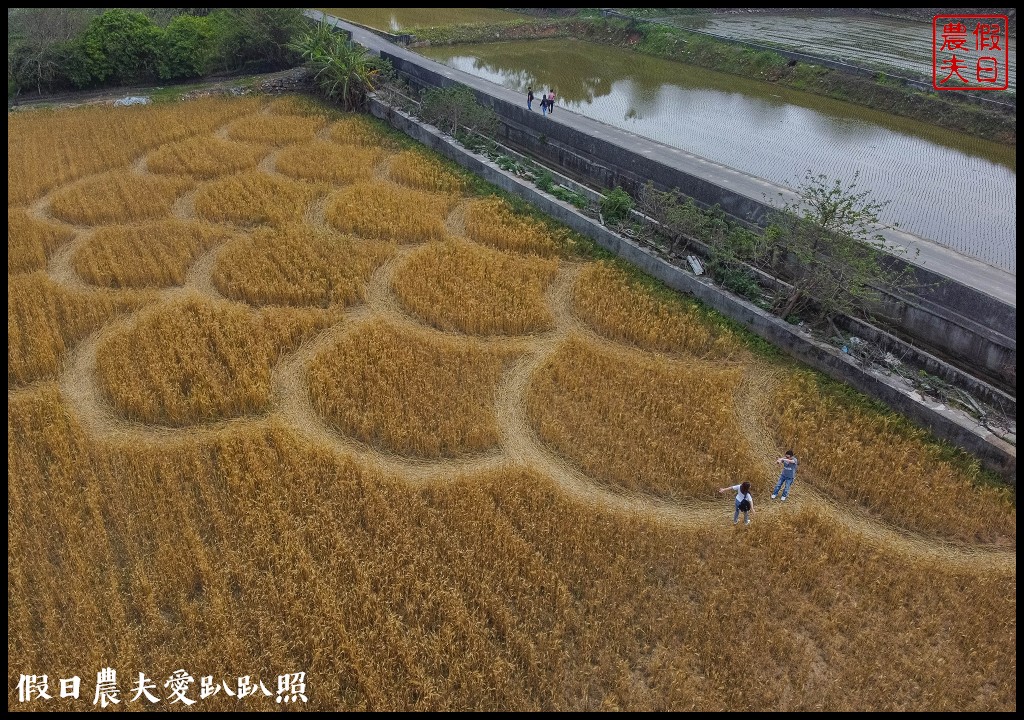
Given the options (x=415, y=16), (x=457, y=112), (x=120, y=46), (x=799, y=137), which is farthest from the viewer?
(x=415, y=16)

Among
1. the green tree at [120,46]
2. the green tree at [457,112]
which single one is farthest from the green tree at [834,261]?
the green tree at [120,46]

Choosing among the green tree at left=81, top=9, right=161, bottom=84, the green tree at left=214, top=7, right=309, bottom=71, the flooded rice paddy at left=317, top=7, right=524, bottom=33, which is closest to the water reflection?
the green tree at left=214, top=7, right=309, bottom=71

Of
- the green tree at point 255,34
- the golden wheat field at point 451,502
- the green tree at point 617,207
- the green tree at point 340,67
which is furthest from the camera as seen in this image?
the green tree at point 255,34

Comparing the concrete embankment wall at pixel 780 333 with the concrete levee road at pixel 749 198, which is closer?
the concrete embankment wall at pixel 780 333

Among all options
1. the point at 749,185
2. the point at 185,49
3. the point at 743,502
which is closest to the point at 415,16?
the point at 185,49

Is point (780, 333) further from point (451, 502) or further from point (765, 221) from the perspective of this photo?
point (451, 502)

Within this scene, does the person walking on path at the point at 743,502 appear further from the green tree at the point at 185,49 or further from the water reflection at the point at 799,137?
the green tree at the point at 185,49

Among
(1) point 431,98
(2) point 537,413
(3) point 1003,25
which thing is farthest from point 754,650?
(3) point 1003,25

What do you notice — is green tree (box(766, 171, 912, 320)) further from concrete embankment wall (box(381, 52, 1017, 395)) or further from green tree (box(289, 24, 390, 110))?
green tree (box(289, 24, 390, 110))
